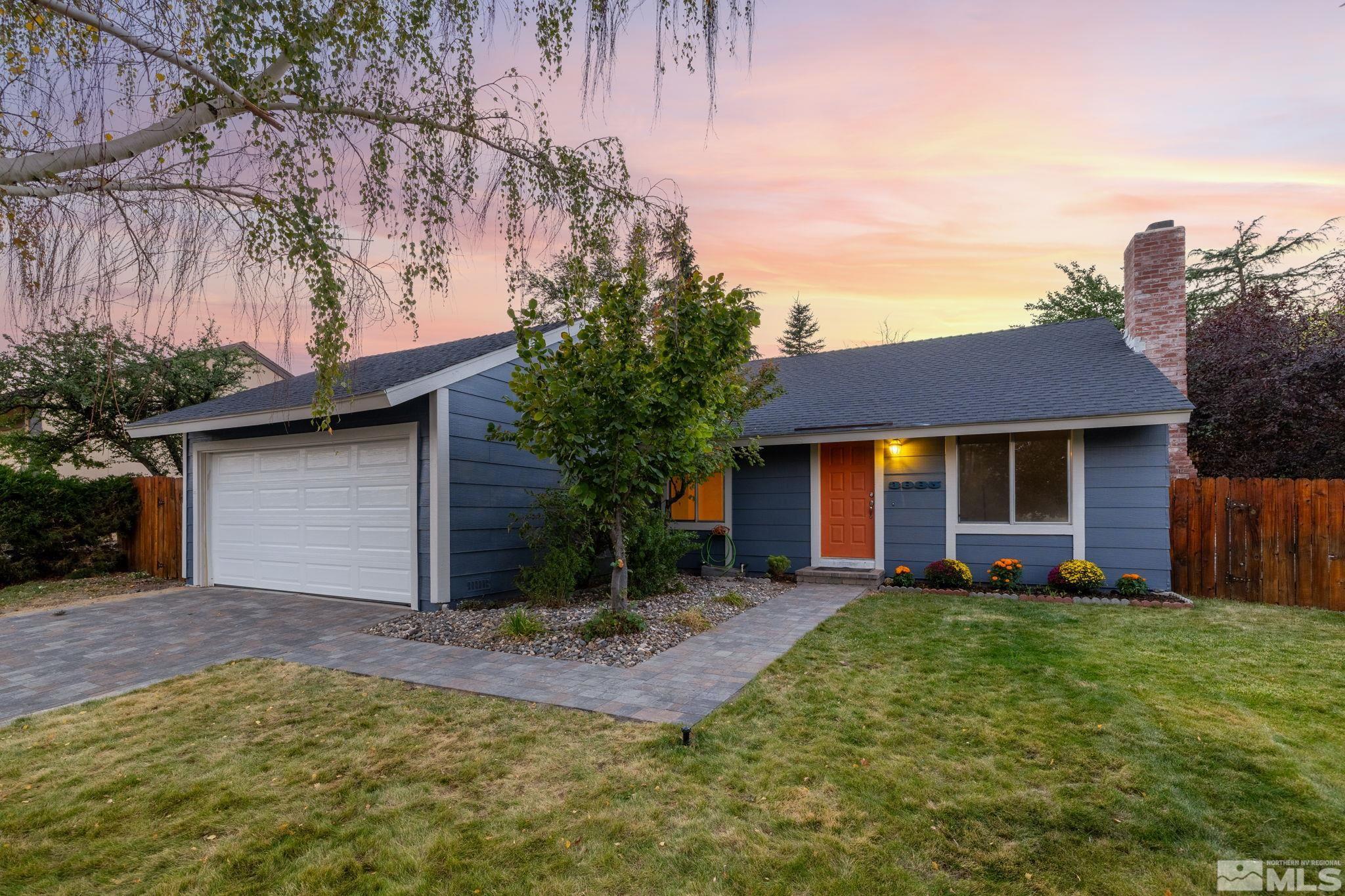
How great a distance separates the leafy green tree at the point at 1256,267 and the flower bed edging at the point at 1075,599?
1225 cm

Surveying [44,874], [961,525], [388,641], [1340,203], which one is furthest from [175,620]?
[1340,203]

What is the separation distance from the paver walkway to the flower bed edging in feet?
4.82

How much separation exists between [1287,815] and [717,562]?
7.35m

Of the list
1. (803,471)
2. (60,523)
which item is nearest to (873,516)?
(803,471)

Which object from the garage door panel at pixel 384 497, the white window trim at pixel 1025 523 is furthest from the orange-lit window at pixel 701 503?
the garage door panel at pixel 384 497

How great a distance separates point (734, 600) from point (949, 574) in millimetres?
2901

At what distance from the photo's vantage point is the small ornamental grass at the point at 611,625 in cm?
540

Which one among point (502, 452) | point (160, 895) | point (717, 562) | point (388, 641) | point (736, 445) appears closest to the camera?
point (160, 895)

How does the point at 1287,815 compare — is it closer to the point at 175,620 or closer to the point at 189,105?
the point at 189,105

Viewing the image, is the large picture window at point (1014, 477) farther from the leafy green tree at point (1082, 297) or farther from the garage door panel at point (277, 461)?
the leafy green tree at point (1082, 297)

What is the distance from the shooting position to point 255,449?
8391 mm

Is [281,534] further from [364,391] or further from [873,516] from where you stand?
[873,516]

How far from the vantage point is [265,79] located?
8.32 ft

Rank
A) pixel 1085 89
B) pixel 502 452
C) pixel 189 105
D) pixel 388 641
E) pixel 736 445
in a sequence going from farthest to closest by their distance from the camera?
pixel 736 445 → pixel 502 452 → pixel 1085 89 → pixel 388 641 → pixel 189 105
